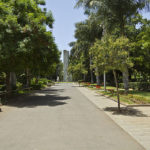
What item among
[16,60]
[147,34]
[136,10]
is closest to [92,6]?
[136,10]

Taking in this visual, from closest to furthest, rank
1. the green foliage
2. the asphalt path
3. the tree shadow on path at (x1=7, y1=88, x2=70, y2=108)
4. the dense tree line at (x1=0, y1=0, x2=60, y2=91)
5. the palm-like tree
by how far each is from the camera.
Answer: the asphalt path < the green foliage < the tree shadow on path at (x1=7, y1=88, x2=70, y2=108) < the dense tree line at (x1=0, y1=0, x2=60, y2=91) < the palm-like tree

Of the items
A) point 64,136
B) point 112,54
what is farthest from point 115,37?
point 64,136

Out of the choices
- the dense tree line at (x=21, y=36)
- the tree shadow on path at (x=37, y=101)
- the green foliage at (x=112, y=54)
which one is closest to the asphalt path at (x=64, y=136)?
the green foliage at (x=112, y=54)

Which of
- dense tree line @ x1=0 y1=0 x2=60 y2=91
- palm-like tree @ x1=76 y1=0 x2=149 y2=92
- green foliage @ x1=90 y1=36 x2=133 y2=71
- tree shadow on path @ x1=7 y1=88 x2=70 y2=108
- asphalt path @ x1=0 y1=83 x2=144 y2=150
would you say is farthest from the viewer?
palm-like tree @ x1=76 y1=0 x2=149 y2=92

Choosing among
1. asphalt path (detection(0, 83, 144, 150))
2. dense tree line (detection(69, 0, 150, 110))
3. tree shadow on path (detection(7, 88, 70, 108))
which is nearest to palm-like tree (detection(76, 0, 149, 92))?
dense tree line (detection(69, 0, 150, 110))

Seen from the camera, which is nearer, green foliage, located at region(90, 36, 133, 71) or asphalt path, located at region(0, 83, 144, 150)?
asphalt path, located at region(0, 83, 144, 150)

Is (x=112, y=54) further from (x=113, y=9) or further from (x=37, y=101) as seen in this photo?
(x=113, y=9)

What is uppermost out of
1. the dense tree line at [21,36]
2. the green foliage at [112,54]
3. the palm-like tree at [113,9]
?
the palm-like tree at [113,9]

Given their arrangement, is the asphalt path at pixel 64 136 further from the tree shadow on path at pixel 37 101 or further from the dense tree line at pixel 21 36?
the dense tree line at pixel 21 36

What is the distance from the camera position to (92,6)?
20391 mm

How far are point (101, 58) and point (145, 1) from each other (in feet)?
43.6

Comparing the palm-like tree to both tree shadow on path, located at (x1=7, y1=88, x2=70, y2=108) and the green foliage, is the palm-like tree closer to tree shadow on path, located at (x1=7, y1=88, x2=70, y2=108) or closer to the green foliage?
tree shadow on path, located at (x1=7, y1=88, x2=70, y2=108)

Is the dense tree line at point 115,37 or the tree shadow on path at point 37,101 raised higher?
the dense tree line at point 115,37

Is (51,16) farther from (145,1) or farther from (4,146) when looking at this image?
(4,146)
